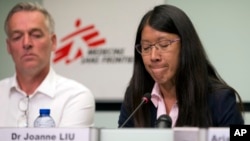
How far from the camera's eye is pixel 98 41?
11.0 ft

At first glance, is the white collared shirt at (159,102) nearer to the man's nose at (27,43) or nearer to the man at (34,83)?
the man at (34,83)

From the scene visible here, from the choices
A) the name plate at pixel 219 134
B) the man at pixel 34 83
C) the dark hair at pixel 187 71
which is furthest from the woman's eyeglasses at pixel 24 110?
the name plate at pixel 219 134

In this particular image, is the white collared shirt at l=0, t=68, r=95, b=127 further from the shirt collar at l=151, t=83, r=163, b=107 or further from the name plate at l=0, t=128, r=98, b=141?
the name plate at l=0, t=128, r=98, b=141

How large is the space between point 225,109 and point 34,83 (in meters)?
0.84

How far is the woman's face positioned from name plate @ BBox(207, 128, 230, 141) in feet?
2.03

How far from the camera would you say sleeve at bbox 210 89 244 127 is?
1.64 m

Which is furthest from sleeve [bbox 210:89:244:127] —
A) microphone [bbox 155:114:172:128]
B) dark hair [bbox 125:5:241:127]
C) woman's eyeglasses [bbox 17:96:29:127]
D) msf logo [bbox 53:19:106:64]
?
msf logo [bbox 53:19:106:64]

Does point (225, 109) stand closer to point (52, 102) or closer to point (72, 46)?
point (52, 102)

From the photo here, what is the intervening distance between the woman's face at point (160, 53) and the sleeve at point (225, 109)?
0.18 metres

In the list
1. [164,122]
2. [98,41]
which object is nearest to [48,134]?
[164,122]

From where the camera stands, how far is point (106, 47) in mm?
3332

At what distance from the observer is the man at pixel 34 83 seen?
195 centimetres

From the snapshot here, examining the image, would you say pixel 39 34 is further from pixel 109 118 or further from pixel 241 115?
pixel 109 118

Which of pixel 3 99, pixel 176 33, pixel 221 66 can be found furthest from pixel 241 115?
pixel 221 66
